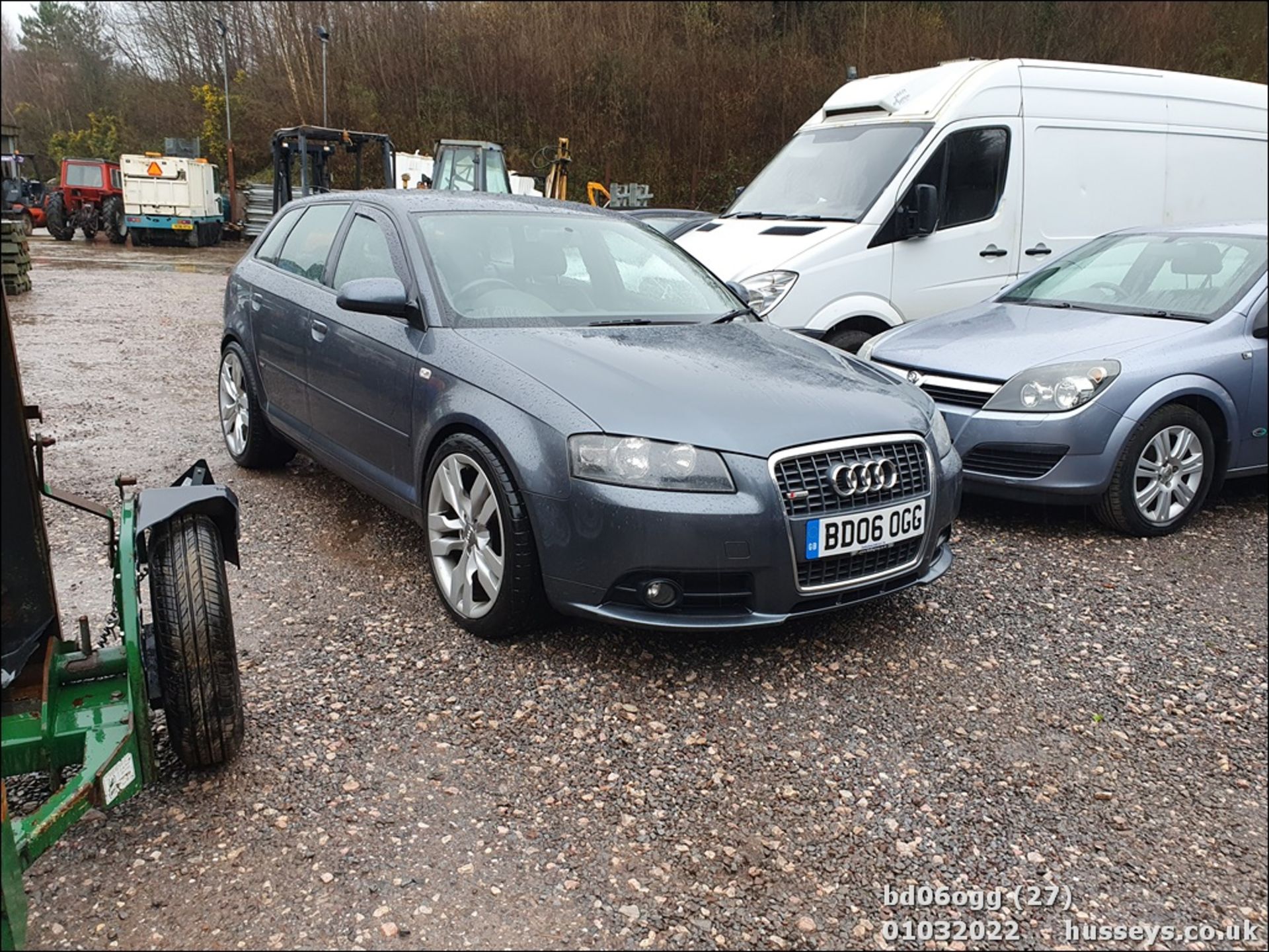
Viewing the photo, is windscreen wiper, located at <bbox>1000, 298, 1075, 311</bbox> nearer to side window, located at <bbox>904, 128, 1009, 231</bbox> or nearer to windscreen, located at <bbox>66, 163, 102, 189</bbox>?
side window, located at <bbox>904, 128, 1009, 231</bbox>

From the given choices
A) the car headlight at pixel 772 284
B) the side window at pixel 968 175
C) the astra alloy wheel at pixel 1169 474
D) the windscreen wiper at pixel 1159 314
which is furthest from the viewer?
the side window at pixel 968 175

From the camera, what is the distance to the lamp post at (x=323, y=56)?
27531 millimetres

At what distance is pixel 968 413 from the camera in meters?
4.89

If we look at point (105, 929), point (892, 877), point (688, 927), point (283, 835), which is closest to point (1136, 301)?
point (892, 877)

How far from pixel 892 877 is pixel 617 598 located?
1.18 metres

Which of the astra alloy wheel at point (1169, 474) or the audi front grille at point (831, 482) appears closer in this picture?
the audi front grille at point (831, 482)

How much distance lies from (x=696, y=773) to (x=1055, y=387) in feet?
9.59

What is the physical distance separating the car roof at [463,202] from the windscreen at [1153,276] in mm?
2639

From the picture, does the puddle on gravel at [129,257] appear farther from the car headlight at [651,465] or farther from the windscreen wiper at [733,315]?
the car headlight at [651,465]

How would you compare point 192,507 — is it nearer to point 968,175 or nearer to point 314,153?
point 968,175

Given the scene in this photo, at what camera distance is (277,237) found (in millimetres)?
5465

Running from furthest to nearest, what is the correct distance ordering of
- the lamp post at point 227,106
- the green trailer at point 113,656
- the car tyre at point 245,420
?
the lamp post at point 227,106, the car tyre at point 245,420, the green trailer at point 113,656

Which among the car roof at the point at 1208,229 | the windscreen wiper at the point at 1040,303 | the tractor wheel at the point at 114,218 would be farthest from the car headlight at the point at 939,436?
the tractor wheel at the point at 114,218

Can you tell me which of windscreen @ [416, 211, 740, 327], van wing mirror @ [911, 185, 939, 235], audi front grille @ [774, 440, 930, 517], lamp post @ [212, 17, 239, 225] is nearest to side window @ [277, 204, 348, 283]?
windscreen @ [416, 211, 740, 327]
